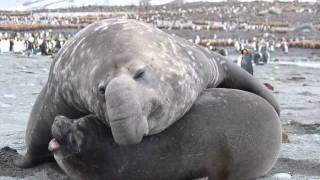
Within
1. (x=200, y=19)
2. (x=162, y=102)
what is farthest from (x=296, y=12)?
(x=162, y=102)

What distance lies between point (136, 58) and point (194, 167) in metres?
0.73

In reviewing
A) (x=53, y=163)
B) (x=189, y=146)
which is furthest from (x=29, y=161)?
(x=189, y=146)

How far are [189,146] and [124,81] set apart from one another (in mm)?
765

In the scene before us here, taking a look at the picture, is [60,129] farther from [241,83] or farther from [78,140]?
[241,83]

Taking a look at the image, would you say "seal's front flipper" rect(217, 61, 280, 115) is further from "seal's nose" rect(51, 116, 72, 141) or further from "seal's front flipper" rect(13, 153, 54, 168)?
"seal's nose" rect(51, 116, 72, 141)

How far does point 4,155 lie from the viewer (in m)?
4.66

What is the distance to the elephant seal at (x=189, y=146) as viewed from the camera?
335cm

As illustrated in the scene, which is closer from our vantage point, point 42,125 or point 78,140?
point 78,140

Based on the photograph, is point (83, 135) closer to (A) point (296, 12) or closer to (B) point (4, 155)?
(B) point (4, 155)

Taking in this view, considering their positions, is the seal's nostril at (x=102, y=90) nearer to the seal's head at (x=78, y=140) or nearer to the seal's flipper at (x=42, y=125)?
the seal's head at (x=78, y=140)

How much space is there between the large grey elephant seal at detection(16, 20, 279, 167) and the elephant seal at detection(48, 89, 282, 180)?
118 millimetres

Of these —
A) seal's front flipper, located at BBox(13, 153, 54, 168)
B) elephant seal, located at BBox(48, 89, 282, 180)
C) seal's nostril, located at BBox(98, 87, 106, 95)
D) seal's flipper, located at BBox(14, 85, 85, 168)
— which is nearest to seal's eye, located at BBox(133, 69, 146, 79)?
seal's nostril, located at BBox(98, 87, 106, 95)

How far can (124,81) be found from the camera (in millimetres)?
2934

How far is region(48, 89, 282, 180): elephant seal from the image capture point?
3.35m
